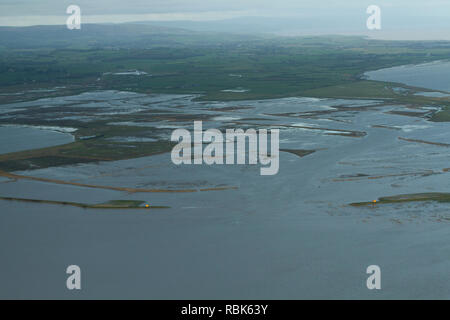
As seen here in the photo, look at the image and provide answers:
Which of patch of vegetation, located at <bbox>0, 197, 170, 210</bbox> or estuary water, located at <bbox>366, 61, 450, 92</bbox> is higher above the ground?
estuary water, located at <bbox>366, 61, 450, 92</bbox>

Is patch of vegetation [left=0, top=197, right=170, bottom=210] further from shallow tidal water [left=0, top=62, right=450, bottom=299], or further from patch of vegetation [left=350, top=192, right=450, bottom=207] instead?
patch of vegetation [left=350, top=192, right=450, bottom=207]

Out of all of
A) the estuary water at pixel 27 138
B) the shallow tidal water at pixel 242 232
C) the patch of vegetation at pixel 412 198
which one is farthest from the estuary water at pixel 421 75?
the patch of vegetation at pixel 412 198

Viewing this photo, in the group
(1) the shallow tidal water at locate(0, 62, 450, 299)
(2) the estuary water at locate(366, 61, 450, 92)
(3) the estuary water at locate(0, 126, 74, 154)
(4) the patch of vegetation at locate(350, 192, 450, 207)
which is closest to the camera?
(1) the shallow tidal water at locate(0, 62, 450, 299)

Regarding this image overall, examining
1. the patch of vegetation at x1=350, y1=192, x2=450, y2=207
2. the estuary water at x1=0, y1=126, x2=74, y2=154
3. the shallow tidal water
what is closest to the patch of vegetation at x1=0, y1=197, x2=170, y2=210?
the shallow tidal water

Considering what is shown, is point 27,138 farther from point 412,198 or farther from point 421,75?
point 421,75

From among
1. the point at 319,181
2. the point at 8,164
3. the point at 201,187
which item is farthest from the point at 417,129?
the point at 8,164

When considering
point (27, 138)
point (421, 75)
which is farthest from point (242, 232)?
point (421, 75)

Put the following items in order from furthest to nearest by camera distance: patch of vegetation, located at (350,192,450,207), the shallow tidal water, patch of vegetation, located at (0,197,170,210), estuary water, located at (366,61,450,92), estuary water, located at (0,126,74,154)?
estuary water, located at (366,61,450,92)
estuary water, located at (0,126,74,154)
patch of vegetation, located at (0,197,170,210)
patch of vegetation, located at (350,192,450,207)
the shallow tidal water

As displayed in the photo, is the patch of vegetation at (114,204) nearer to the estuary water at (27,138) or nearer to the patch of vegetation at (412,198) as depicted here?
the patch of vegetation at (412,198)

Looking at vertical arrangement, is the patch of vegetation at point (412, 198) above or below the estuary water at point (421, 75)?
below

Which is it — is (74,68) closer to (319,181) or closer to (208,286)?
(319,181)

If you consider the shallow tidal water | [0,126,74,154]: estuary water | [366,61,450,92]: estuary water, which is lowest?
the shallow tidal water
